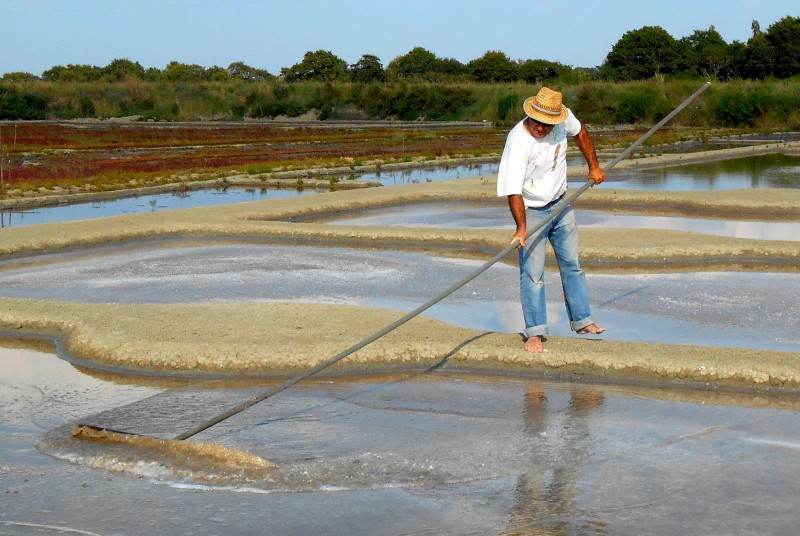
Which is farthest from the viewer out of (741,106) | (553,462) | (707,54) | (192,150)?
(707,54)

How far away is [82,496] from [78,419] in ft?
4.50

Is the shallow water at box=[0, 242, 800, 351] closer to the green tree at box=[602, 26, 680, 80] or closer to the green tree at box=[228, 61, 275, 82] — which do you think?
the green tree at box=[602, 26, 680, 80]

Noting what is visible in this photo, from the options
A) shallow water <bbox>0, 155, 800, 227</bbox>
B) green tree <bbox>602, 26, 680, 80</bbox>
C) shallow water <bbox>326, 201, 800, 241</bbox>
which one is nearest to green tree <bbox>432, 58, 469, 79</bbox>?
green tree <bbox>602, 26, 680, 80</bbox>

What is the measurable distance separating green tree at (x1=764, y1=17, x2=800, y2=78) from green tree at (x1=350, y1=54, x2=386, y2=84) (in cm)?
3448

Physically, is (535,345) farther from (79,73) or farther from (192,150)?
(79,73)

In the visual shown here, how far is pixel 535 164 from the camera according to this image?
6.98 meters

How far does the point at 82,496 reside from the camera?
5008 mm

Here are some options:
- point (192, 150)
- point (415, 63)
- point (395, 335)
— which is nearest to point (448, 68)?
point (415, 63)

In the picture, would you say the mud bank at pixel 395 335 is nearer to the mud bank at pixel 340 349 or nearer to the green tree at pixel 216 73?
the mud bank at pixel 340 349

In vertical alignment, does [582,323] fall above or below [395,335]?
above

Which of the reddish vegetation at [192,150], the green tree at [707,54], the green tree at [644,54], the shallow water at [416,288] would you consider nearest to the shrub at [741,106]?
the reddish vegetation at [192,150]

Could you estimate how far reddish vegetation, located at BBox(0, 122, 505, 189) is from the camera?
27.4 m

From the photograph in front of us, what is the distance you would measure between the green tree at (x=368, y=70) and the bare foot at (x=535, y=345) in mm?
86955

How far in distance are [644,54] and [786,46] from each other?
14198 millimetres
